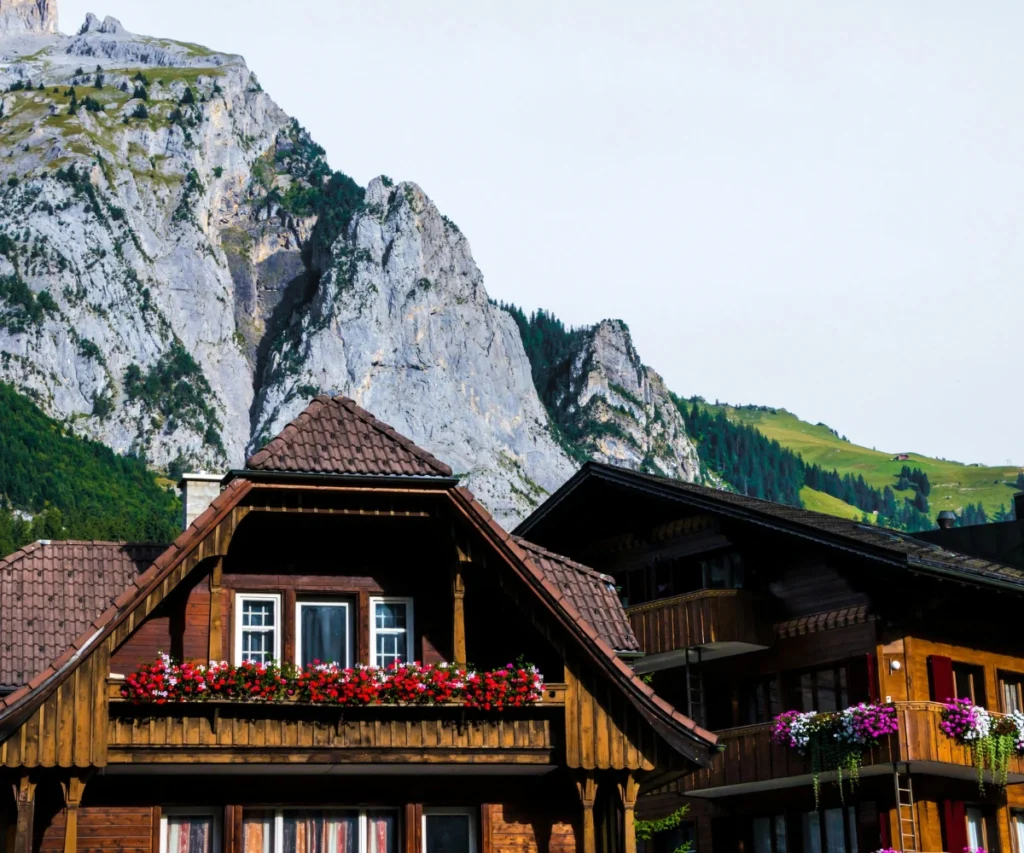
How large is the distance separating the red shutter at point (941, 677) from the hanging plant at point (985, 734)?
13.4 inches

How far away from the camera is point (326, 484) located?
1072 inches

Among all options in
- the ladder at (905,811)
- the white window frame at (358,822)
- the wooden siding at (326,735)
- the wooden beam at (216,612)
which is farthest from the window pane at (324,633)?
the ladder at (905,811)

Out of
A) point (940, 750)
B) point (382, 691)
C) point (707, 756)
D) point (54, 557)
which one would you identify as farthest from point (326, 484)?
point (940, 750)

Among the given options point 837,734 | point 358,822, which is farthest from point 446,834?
point 837,734

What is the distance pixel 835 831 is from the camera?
42.3m

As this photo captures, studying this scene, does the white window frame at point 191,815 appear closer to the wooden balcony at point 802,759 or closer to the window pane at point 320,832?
the window pane at point 320,832

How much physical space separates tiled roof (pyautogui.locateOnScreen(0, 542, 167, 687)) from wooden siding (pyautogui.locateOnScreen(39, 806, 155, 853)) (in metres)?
2.63

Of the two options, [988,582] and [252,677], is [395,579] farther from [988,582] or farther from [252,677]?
[988,582]

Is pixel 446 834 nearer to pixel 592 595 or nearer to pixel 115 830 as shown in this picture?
pixel 115 830

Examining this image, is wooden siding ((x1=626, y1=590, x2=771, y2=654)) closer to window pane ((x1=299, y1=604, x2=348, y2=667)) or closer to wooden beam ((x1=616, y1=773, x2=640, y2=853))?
wooden beam ((x1=616, y1=773, x2=640, y2=853))

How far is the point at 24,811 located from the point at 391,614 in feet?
23.1

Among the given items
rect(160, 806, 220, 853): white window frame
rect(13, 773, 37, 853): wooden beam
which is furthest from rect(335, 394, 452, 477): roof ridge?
rect(13, 773, 37, 853): wooden beam

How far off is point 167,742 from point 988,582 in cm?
2252

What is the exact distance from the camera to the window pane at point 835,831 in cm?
4200
